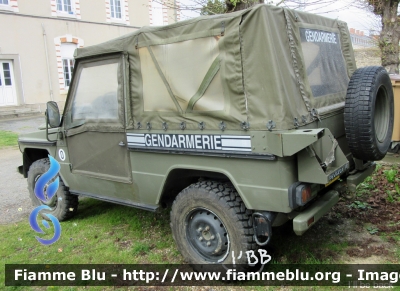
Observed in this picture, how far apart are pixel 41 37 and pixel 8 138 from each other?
7.59m

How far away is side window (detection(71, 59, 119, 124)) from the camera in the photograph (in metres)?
3.65

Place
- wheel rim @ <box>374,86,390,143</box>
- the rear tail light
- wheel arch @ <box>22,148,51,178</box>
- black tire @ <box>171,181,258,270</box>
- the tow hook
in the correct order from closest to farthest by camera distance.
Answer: the rear tail light → the tow hook → black tire @ <box>171,181,258,270</box> → wheel rim @ <box>374,86,390,143</box> → wheel arch @ <box>22,148,51,178</box>

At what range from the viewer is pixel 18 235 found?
4.28m

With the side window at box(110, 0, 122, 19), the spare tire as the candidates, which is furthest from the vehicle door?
the side window at box(110, 0, 122, 19)

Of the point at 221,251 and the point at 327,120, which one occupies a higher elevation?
the point at 327,120

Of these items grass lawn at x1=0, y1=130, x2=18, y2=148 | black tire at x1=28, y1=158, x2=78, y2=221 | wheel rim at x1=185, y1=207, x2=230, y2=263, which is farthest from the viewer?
grass lawn at x1=0, y1=130, x2=18, y2=148

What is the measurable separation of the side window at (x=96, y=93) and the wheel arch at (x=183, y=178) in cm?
88

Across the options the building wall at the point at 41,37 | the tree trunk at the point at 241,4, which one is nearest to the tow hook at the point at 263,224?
the tree trunk at the point at 241,4

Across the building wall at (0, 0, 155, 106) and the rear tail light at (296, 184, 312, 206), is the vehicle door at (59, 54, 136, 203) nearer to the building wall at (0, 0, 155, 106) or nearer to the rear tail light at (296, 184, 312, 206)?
the rear tail light at (296, 184, 312, 206)

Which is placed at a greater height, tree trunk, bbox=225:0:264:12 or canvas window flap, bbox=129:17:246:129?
tree trunk, bbox=225:0:264:12

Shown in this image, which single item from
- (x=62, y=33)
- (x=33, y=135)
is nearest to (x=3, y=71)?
(x=62, y=33)

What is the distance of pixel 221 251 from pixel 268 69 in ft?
5.11

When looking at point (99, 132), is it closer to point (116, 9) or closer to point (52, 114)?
point (52, 114)

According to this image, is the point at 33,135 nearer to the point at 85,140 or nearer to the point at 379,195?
the point at 85,140
